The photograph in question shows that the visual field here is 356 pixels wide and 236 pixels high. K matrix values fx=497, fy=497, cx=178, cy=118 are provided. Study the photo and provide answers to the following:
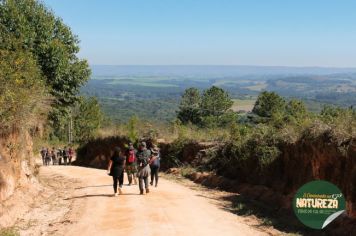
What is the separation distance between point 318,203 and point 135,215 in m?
6.32

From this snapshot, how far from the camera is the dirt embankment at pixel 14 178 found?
44.8ft

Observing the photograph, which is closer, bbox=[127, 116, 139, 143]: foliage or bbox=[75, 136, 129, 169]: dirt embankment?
bbox=[127, 116, 139, 143]: foliage

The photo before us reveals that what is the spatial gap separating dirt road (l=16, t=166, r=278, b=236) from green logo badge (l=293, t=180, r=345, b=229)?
417 centimetres

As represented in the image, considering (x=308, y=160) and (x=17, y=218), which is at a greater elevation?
(x=308, y=160)

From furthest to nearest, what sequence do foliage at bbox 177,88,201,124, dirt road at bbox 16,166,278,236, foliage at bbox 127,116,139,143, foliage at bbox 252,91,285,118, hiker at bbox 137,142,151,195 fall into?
foliage at bbox 177,88,201,124, foliage at bbox 252,91,285,118, foliage at bbox 127,116,139,143, hiker at bbox 137,142,151,195, dirt road at bbox 16,166,278,236

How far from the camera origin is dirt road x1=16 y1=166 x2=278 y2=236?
495 inches

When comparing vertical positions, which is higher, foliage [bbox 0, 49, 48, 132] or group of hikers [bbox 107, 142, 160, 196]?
foliage [bbox 0, 49, 48, 132]

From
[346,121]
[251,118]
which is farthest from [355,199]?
[251,118]

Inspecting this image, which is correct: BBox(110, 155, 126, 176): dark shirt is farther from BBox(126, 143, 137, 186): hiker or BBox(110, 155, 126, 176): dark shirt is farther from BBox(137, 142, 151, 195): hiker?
BBox(126, 143, 137, 186): hiker

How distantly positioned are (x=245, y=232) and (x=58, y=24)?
18.6 metres

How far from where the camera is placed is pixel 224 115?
180 feet

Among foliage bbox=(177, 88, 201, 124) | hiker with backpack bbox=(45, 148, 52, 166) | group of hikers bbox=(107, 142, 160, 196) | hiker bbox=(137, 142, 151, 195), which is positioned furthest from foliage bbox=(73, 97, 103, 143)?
hiker bbox=(137, 142, 151, 195)

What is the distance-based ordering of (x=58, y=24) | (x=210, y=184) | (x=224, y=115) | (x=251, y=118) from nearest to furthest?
1. (x=210, y=184)
2. (x=58, y=24)
3. (x=251, y=118)
4. (x=224, y=115)

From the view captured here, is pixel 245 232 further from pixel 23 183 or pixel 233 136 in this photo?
pixel 233 136
